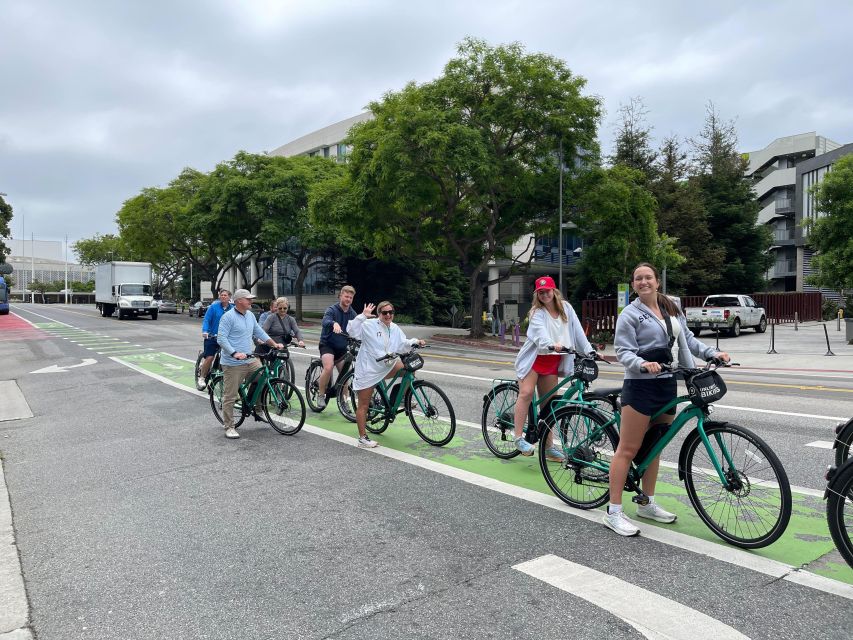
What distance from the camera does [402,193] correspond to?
2278 centimetres

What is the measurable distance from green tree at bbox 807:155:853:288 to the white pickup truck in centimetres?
360

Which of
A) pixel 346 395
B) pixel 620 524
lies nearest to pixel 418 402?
pixel 346 395

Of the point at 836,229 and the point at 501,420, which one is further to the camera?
the point at 836,229

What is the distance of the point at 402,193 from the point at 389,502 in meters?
18.5

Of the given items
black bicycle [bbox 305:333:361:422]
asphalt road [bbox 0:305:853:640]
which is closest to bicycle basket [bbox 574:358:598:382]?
asphalt road [bbox 0:305:853:640]

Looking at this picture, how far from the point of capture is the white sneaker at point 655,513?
15.4ft

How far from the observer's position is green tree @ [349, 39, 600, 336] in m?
22.1

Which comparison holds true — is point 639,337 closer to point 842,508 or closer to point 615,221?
point 842,508

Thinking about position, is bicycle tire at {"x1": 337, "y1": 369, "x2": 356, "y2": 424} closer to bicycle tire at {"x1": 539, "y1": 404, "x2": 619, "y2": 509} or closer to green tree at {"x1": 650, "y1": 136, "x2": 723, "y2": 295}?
bicycle tire at {"x1": 539, "y1": 404, "x2": 619, "y2": 509}

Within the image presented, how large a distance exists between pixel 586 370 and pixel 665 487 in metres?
1.24

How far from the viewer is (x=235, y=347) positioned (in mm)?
7957

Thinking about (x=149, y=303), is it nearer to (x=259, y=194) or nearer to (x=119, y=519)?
(x=259, y=194)

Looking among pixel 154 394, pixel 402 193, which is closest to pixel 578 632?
pixel 154 394

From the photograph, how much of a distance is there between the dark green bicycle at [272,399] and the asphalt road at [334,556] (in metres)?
0.33
